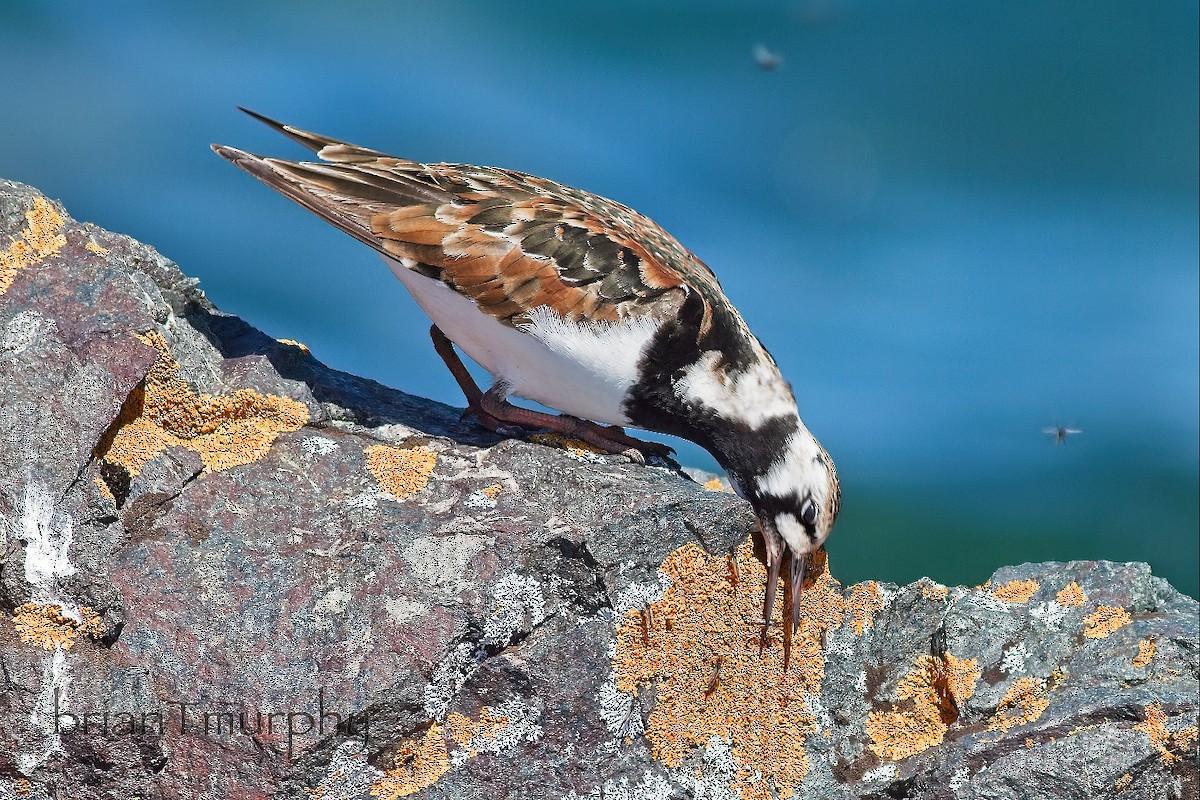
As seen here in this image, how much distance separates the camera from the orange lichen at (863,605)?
547 cm

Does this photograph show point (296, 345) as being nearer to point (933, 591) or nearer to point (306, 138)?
point (306, 138)

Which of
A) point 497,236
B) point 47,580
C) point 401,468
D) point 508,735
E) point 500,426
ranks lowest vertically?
point 508,735

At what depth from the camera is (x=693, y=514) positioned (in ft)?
16.6

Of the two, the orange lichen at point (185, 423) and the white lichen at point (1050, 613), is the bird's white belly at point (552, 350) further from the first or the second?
the white lichen at point (1050, 613)

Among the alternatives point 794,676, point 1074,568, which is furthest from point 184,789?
point 1074,568

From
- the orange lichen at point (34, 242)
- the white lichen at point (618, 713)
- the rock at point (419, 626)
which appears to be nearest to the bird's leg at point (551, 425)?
the rock at point (419, 626)

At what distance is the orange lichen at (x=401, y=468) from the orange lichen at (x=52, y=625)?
1.33 m

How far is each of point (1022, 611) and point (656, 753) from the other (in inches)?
80.7

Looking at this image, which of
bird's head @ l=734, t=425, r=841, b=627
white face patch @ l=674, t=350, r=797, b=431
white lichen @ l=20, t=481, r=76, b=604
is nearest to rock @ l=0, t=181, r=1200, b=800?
white lichen @ l=20, t=481, r=76, b=604

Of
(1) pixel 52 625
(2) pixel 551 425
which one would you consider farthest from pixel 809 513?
(1) pixel 52 625

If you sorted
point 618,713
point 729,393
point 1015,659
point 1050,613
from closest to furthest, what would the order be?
point 618,713 → point 1015,659 → point 1050,613 → point 729,393

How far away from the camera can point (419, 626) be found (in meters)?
4.66

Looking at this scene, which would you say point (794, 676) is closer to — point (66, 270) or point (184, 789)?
point (184, 789)

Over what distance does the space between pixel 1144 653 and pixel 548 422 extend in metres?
3.13
